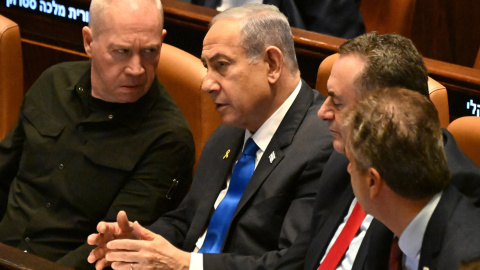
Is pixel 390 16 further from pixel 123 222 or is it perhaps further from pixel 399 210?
pixel 399 210

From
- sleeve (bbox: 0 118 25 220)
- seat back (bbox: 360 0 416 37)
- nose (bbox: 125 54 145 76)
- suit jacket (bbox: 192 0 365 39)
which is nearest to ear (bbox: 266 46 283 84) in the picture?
nose (bbox: 125 54 145 76)

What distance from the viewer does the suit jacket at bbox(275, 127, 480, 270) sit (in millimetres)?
1427

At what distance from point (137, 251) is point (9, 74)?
3.10 ft

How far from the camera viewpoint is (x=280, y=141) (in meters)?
1.81

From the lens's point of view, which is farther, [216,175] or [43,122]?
[43,122]

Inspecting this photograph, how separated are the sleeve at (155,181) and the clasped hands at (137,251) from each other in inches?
7.5

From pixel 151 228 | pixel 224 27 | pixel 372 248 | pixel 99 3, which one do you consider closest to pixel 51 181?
pixel 151 228

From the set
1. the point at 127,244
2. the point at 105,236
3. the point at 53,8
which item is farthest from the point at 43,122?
the point at 53,8

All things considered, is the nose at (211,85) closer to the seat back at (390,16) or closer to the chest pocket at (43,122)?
the chest pocket at (43,122)

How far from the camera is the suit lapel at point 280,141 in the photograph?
1.79m

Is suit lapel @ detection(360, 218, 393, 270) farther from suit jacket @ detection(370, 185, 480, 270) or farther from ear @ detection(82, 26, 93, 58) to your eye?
ear @ detection(82, 26, 93, 58)

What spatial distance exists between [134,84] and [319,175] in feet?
1.88

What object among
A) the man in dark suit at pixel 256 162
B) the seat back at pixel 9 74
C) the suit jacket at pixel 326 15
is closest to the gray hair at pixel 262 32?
the man in dark suit at pixel 256 162

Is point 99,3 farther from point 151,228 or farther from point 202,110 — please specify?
point 151,228
